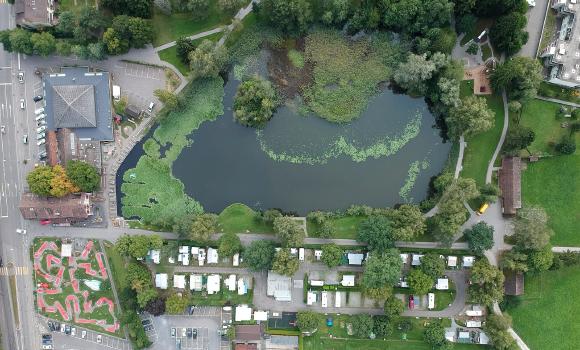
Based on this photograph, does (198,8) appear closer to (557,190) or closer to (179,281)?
(179,281)

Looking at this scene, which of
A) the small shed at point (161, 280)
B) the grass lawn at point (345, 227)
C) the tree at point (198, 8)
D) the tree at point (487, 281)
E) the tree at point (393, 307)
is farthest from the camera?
the grass lawn at point (345, 227)

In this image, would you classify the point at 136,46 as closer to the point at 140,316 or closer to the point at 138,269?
the point at 138,269

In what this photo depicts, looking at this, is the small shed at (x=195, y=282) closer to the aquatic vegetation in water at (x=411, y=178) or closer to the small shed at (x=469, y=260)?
the aquatic vegetation in water at (x=411, y=178)

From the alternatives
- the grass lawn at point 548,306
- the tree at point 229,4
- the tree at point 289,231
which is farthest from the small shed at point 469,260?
the tree at point 229,4

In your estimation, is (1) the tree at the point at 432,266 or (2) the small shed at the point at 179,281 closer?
(1) the tree at the point at 432,266

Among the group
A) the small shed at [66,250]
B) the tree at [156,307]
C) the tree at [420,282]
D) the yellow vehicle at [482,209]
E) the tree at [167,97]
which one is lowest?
the tree at [156,307]

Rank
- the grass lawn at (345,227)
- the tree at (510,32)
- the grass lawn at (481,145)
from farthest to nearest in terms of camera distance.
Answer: the grass lawn at (345,227) → the grass lawn at (481,145) → the tree at (510,32)
